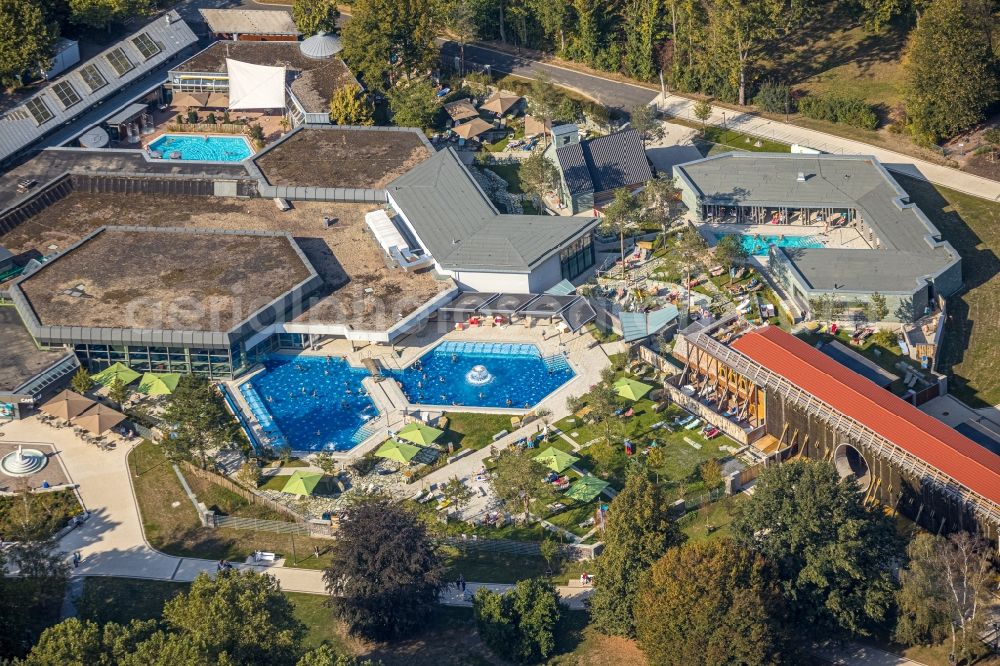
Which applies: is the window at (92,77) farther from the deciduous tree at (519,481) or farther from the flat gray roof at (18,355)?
the deciduous tree at (519,481)

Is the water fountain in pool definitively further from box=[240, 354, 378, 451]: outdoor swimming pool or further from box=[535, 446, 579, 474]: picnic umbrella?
box=[535, 446, 579, 474]: picnic umbrella

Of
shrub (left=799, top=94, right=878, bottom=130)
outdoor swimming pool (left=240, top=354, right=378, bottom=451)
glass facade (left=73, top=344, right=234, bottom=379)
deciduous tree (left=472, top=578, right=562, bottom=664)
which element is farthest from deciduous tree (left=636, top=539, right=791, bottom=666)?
shrub (left=799, top=94, right=878, bottom=130)

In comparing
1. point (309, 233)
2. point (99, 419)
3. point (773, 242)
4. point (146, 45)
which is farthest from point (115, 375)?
point (146, 45)

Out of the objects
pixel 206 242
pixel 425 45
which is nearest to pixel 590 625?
pixel 206 242

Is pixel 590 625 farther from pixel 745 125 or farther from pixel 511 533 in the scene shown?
pixel 745 125

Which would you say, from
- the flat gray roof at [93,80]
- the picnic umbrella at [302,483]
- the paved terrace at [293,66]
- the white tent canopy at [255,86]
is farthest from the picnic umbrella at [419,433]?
the white tent canopy at [255,86]

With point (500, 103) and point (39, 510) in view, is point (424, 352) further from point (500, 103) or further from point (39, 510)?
point (500, 103)
